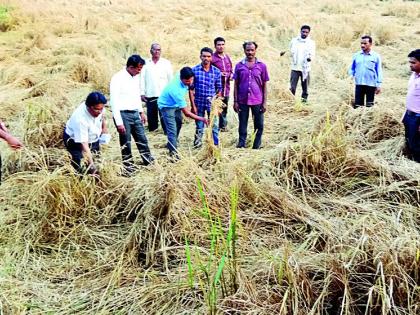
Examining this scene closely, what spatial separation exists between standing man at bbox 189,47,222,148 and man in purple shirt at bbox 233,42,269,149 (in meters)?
0.30

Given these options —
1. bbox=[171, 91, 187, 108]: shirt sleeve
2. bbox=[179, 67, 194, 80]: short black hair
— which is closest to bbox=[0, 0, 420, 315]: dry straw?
bbox=[171, 91, 187, 108]: shirt sleeve

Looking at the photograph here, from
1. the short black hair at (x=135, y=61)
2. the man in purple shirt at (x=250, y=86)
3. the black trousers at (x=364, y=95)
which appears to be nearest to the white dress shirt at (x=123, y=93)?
the short black hair at (x=135, y=61)

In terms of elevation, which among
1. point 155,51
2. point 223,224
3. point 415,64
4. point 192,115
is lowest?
point 223,224

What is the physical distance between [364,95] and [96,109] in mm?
4289

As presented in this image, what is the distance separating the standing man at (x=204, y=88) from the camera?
625 cm

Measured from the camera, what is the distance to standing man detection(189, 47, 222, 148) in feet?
20.5

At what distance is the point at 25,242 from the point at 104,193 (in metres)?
0.81

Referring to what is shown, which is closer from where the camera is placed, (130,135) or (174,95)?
(130,135)

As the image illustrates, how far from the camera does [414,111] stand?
5113 millimetres

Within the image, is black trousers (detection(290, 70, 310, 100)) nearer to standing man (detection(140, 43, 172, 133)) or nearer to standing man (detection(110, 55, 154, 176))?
standing man (detection(140, 43, 172, 133))

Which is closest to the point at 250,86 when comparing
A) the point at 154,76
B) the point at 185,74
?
the point at 185,74

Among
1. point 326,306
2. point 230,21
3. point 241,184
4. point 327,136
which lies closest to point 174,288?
point 326,306

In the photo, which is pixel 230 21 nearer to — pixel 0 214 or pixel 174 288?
pixel 0 214

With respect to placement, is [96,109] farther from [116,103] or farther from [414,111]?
[414,111]
